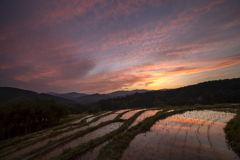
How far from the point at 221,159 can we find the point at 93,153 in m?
10.7

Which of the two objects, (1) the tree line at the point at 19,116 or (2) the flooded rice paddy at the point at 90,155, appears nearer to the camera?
(2) the flooded rice paddy at the point at 90,155

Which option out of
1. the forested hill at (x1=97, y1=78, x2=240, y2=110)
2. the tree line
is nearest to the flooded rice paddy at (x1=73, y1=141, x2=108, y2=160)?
the tree line

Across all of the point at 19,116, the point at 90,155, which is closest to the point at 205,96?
the point at 90,155

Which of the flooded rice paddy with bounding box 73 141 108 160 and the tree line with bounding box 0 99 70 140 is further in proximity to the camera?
the tree line with bounding box 0 99 70 140

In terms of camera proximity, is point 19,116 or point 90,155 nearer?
point 90,155

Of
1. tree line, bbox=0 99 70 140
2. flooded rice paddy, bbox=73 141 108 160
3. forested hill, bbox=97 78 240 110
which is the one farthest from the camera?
forested hill, bbox=97 78 240 110

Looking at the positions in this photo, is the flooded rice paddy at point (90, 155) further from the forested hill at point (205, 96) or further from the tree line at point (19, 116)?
the forested hill at point (205, 96)

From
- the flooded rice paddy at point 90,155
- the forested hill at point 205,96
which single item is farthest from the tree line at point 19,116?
the forested hill at point 205,96

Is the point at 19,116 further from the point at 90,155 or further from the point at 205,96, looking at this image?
the point at 205,96

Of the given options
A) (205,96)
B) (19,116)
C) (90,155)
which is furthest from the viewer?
(205,96)

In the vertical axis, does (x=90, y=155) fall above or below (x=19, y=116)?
below

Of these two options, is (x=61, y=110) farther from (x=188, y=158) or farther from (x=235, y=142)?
(x=235, y=142)

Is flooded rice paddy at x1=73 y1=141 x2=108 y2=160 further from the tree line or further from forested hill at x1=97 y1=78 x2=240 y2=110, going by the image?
forested hill at x1=97 y1=78 x2=240 y2=110

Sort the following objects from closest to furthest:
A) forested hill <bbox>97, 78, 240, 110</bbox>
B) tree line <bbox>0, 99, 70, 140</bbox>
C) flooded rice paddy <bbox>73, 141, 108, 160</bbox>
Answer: flooded rice paddy <bbox>73, 141, 108, 160</bbox> < tree line <bbox>0, 99, 70, 140</bbox> < forested hill <bbox>97, 78, 240, 110</bbox>
